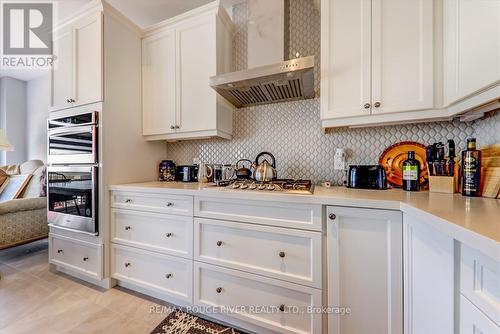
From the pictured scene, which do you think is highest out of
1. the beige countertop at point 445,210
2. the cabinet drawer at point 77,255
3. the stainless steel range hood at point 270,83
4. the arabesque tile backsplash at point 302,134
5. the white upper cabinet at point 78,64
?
the white upper cabinet at point 78,64

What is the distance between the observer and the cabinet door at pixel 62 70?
1.90 metres

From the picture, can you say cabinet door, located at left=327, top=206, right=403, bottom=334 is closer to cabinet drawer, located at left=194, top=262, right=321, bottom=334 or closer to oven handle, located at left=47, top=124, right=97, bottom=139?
cabinet drawer, located at left=194, top=262, right=321, bottom=334

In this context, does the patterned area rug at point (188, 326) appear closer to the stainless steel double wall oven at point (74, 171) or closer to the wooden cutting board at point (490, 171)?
the stainless steel double wall oven at point (74, 171)

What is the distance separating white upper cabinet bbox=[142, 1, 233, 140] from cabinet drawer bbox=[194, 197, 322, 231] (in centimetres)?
70

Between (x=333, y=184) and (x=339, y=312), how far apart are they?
34.8 inches

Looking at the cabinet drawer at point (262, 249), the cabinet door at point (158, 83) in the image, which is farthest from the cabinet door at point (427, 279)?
the cabinet door at point (158, 83)

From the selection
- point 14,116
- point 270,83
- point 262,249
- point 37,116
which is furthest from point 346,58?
point 14,116

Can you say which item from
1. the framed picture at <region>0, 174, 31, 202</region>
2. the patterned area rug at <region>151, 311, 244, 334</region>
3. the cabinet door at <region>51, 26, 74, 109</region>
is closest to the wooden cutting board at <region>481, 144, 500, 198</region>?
the patterned area rug at <region>151, 311, 244, 334</region>

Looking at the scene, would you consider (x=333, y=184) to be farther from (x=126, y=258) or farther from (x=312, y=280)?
(x=126, y=258)

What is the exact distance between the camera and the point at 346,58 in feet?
4.40

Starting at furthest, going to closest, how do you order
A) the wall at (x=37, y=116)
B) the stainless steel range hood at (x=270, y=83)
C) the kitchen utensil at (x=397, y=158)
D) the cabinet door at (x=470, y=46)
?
the wall at (x=37, y=116) → the kitchen utensil at (x=397, y=158) → the stainless steel range hood at (x=270, y=83) → the cabinet door at (x=470, y=46)

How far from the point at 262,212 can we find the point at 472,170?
1.10m

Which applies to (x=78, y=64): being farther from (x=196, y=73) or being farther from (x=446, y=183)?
(x=446, y=183)

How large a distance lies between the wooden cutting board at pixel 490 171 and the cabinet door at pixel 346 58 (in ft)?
1.97
